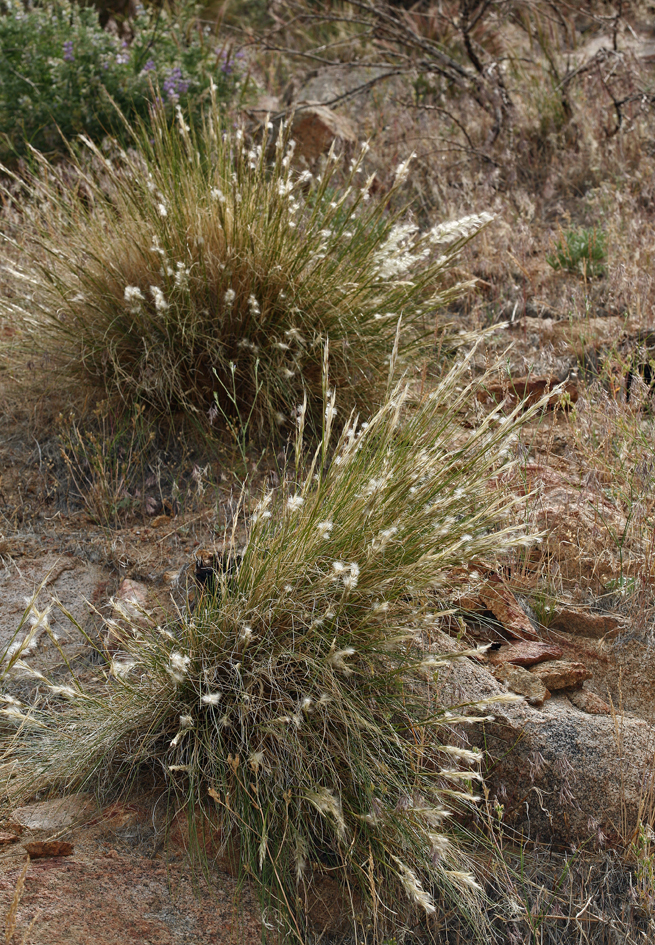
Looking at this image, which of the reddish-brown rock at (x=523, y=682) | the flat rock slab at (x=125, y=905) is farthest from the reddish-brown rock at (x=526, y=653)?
the flat rock slab at (x=125, y=905)

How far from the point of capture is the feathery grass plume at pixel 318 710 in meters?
1.77

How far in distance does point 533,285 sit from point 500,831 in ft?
9.69

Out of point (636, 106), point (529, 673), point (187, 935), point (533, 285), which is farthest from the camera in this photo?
point (636, 106)

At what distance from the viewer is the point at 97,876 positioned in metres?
1.72

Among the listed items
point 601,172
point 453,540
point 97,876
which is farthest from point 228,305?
point 601,172

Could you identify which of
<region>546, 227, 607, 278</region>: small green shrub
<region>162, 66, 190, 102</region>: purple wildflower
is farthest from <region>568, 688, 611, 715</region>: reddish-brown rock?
<region>162, 66, 190, 102</region>: purple wildflower

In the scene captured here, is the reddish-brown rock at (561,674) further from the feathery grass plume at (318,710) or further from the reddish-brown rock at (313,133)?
the reddish-brown rock at (313,133)

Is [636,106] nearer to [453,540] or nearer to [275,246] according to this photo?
[275,246]

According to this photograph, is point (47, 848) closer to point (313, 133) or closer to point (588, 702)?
point (588, 702)

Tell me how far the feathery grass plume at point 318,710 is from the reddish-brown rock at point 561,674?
12.3 inches

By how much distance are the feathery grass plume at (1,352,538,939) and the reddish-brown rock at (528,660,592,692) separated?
0.31 metres

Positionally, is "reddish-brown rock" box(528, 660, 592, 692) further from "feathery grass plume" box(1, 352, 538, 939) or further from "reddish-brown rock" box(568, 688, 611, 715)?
"feathery grass plume" box(1, 352, 538, 939)

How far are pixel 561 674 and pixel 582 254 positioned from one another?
2625mm

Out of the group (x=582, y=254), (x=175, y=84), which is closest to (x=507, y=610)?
(x=582, y=254)
